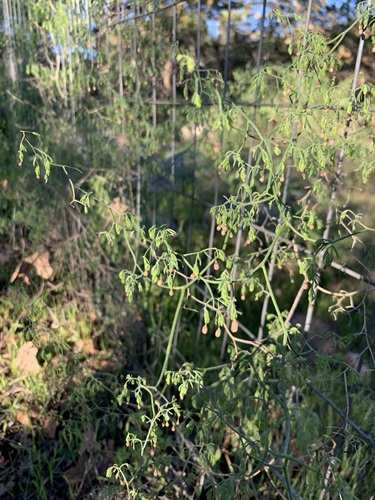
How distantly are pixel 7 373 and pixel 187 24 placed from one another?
6.15 feet

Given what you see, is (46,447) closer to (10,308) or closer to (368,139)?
(10,308)

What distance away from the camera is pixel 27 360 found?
7.39 feet

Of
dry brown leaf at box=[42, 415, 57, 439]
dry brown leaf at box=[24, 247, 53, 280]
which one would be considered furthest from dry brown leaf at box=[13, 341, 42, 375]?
dry brown leaf at box=[24, 247, 53, 280]

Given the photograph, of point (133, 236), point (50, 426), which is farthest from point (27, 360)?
point (133, 236)

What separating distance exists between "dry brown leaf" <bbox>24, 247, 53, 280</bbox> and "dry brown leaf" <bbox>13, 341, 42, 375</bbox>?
1.53 feet

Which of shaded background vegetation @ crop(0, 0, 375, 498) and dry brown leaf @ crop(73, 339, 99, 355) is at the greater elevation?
shaded background vegetation @ crop(0, 0, 375, 498)

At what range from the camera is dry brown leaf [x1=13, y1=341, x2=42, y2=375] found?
7.34 ft

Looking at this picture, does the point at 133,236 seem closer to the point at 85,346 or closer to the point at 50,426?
the point at 85,346

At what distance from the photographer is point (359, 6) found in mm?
1147

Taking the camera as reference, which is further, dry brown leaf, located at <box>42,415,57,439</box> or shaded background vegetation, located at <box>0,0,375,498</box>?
dry brown leaf, located at <box>42,415,57,439</box>

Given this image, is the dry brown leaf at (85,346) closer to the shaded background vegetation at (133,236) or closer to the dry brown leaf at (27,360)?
the shaded background vegetation at (133,236)

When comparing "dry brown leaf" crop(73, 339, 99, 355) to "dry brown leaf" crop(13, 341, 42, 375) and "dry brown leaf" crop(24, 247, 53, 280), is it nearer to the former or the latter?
"dry brown leaf" crop(13, 341, 42, 375)

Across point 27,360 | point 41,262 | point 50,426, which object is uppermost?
point 41,262

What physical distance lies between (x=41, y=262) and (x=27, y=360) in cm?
62
